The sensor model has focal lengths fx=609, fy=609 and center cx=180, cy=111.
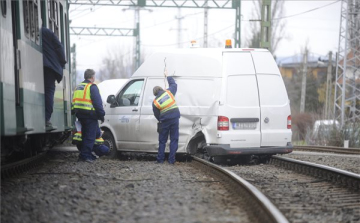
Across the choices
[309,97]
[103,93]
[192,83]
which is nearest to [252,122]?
[192,83]

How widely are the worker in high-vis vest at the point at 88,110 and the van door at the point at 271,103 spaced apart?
3.22 metres

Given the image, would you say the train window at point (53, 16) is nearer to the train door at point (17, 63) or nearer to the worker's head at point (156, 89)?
the worker's head at point (156, 89)

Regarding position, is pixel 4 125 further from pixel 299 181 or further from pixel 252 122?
pixel 252 122

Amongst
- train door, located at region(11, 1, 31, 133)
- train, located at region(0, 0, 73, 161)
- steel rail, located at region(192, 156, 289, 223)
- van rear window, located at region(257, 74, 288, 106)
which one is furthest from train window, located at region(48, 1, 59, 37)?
steel rail, located at region(192, 156, 289, 223)

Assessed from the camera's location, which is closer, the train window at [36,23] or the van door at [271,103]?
the train window at [36,23]

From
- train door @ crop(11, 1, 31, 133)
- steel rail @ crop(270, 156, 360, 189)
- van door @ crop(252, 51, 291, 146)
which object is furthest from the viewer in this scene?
van door @ crop(252, 51, 291, 146)

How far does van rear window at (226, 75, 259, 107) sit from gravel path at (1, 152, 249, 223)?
2.35 m

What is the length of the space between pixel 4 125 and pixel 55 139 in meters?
6.76

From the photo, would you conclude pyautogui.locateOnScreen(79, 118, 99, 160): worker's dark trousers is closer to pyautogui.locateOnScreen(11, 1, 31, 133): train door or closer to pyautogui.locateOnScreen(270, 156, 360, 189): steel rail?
pyautogui.locateOnScreen(270, 156, 360, 189): steel rail

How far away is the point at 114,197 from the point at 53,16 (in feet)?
17.1

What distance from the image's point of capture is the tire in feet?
45.8

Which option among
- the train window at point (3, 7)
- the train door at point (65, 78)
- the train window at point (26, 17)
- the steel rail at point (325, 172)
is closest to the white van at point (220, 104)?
the steel rail at point (325, 172)

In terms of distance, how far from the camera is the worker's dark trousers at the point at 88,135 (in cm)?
1204

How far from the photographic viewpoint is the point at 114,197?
7297mm
